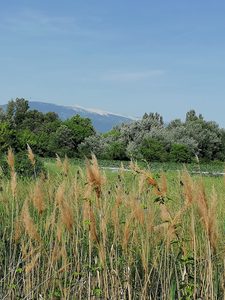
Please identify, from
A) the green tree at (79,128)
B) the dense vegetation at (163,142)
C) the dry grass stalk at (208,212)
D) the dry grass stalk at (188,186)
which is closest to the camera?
the dry grass stalk at (208,212)

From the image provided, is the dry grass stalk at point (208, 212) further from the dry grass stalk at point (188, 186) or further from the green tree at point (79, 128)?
the green tree at point (79, 128)

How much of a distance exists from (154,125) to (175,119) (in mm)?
5717

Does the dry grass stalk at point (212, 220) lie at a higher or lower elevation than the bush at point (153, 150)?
lower

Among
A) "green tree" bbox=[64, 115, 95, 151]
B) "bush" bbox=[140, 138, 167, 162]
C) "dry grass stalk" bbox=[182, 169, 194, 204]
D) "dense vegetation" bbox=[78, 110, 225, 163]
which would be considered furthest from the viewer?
"green tree" bbox=[64, 115, 95, 151]

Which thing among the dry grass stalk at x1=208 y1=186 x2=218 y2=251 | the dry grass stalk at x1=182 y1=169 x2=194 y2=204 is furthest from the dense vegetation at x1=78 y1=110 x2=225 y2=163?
the dry grass stalk at x1=208 y1=186 x2=218 y2=251

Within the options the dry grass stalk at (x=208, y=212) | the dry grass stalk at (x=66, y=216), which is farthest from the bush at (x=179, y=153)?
the dry grass stalk at (x=208, y=212)

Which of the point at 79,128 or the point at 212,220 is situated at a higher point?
the point at 79,128

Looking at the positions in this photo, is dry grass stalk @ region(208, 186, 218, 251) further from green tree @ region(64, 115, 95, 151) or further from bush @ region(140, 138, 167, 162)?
green tree @ region(64, 115, 95, 151)

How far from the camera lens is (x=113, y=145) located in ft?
126

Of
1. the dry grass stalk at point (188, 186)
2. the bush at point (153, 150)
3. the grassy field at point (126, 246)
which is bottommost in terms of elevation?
the grassy field at point (126, 246)

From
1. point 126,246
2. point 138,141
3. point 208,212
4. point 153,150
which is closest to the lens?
point 208,212

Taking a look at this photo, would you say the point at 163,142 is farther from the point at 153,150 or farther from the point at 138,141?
the point at 138,141

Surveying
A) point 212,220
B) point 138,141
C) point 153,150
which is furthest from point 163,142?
point 212,220

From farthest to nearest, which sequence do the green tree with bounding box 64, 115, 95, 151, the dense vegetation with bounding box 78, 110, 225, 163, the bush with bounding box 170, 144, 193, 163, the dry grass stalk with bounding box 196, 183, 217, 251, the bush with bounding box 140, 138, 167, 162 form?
the green tree with bounding box 64, 115, 95, 151 < the dense vegetation with bounding box 78, 110, 225, 163 < the bush with bounding box 170, 144, 193, 163 < the bush with bounding box 140, 138, 167, 162 < the dry grass stalk with bounding box 196, 183, 217, 251
